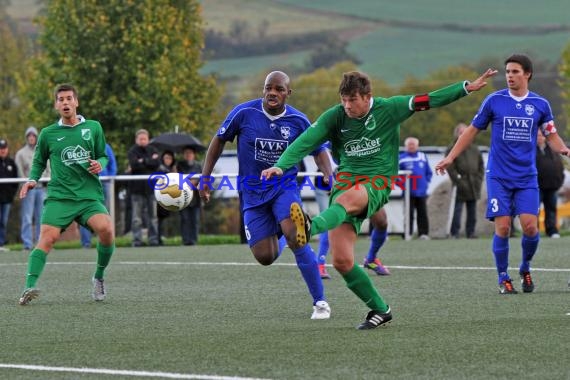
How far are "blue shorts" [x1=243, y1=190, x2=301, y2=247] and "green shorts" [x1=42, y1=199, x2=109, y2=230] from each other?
1.82 meters

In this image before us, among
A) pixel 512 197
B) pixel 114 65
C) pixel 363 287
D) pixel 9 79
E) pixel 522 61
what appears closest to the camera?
pixel 363 287

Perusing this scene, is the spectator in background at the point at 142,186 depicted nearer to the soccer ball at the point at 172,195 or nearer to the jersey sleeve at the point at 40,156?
the soccer ball at the point at 172,195

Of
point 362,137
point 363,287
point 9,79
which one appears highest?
point 9,79

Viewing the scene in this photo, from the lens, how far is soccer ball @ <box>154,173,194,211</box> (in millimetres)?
12117

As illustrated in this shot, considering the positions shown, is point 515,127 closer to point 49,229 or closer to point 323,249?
point 323,249

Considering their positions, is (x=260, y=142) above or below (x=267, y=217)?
above

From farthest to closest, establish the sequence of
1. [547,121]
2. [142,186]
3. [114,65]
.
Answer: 1. [114,65]
2. [142,186]
3. [547,121]

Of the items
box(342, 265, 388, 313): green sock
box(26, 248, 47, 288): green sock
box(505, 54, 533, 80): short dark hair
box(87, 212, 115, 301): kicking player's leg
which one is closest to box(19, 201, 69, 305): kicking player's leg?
box(26, 248, 47, 288): green sock

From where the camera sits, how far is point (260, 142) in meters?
10.7

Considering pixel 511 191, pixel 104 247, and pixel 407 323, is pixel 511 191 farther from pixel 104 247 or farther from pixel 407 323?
pixel 104 247

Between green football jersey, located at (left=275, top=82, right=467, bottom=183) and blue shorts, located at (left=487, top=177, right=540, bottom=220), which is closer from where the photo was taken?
green football jersey, located at (left=275, top=82, right=467, bottom=183)

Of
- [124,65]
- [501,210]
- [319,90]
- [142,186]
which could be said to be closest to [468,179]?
[142,186]

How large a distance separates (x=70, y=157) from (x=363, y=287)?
3697 millimetres

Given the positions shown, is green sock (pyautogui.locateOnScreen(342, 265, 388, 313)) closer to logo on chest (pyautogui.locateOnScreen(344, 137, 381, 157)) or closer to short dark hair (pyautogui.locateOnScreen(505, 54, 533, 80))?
logo on chest (pyautogui.locateOnScreen(344, 137, 381, 157))
